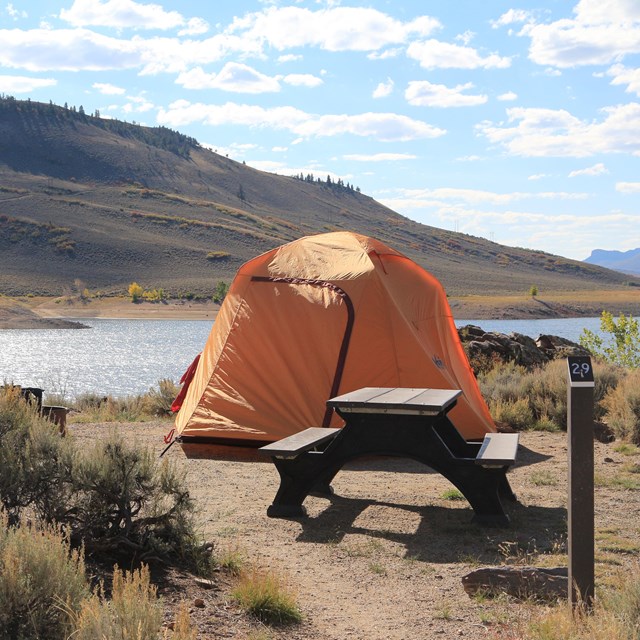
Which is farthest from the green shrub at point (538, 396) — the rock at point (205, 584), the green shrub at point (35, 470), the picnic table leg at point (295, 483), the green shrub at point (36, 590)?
the green shrub at point (36, 590)

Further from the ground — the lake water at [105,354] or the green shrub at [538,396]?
the green shrub at [538,396]

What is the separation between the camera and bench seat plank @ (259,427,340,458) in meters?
6.31

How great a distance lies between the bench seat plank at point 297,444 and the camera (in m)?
6.31

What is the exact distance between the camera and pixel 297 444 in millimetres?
6586

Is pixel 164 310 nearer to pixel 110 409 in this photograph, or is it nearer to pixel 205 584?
pixel 110 409

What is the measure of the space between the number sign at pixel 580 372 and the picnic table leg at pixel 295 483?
3044 millimetres

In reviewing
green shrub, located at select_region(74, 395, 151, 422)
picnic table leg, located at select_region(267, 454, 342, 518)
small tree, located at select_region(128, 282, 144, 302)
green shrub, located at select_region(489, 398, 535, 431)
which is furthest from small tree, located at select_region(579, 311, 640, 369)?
small tree, located at select_region(128, 282, 144, 302)

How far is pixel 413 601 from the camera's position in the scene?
468 cm

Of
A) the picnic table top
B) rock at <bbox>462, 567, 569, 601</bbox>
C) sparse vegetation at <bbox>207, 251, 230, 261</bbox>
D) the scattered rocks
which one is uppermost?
sparse vegetation at <bbox>207, 251, 230, 261</bbox>

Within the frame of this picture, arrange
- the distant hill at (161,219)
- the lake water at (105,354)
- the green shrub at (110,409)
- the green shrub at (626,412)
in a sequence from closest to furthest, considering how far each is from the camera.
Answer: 1. the green shrub at (626,412)
2. the green shrub at (110,409)
3. the lake water at (105,354)
4. the distant hill at (161,219)

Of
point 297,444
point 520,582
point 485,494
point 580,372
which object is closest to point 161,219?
point 297,444

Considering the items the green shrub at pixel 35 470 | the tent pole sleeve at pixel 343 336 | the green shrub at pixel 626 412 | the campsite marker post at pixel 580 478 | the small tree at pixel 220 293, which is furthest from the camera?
the small tree at pixel 220 293

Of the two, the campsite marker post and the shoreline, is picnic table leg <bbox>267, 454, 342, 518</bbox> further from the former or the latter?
the shoreline

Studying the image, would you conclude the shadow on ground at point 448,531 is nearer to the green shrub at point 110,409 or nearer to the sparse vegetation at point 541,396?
the sparse vegetation at point 541,396
